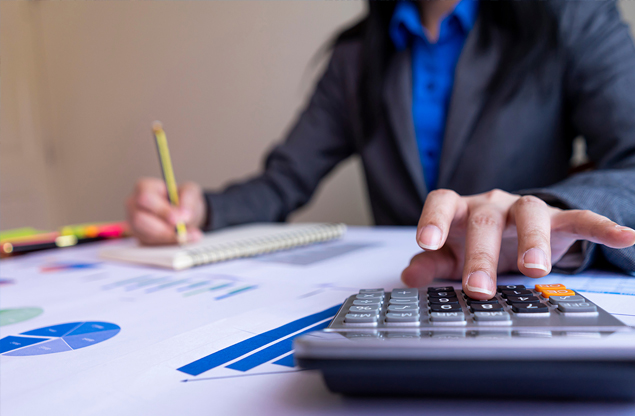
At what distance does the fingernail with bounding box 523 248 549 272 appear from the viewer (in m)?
0.31

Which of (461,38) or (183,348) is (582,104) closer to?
(461,38)

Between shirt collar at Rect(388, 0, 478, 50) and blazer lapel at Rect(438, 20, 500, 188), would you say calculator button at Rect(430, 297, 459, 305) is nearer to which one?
blazer lapel at Rect(438, 20, 500, 188)

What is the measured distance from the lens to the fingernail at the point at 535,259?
1.01 ft

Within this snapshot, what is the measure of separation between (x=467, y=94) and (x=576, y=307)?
72 cm

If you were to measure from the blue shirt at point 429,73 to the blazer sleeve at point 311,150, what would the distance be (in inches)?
7.5

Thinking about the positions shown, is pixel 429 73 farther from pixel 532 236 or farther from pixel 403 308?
pixel 403 308

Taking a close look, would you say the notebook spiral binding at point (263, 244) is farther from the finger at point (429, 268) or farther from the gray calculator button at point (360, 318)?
the gray calculator button at point (360, 318)

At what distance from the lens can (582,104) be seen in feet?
2.74

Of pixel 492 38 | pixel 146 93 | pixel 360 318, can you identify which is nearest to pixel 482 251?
pixel 360 318

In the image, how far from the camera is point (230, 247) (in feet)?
2.17

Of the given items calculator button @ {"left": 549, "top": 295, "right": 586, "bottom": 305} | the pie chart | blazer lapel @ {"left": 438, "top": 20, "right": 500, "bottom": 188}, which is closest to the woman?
blazer lapel @ {"left": 438, "top": 20, "right": 500, "bottom": 188}

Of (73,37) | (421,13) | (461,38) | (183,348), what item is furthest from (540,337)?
(73,37)

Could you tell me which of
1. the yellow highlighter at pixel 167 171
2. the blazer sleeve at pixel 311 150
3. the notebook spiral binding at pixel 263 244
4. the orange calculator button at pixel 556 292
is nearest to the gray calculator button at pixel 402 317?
the orange calculator button at pixel 556 292

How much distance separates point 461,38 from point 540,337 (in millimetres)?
933
